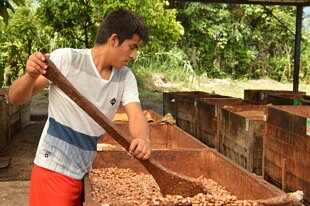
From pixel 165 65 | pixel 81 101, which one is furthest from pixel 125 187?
pixel 165 65

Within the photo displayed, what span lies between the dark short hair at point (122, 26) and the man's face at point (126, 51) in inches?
0.8

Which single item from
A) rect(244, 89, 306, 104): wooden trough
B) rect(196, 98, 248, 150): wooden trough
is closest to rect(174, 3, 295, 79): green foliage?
rect(244, 89, 306, 104): wooden trough

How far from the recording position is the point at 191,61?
22.0 metres

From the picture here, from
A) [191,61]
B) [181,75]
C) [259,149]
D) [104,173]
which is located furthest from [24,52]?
[104,173]

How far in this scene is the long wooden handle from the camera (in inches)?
102

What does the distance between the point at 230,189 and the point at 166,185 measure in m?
0.80

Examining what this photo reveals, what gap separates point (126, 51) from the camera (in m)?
2.85

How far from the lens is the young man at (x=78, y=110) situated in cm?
281

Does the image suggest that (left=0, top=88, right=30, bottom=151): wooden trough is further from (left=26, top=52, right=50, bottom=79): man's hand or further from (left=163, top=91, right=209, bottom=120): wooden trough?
(left=26, top=52, right=50, bottom=79): man's hand

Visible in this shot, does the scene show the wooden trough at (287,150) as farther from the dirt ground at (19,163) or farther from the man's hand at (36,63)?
the man's hand at (36,63)

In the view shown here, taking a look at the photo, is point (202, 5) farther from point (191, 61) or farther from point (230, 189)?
point (230, 189)

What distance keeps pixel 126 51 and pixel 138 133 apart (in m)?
0.46

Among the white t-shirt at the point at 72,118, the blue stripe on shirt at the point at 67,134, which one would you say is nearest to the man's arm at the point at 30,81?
the white t-shirt at the point at 72,118

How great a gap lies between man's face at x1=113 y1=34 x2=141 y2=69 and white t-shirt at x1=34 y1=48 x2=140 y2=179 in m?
0.09
